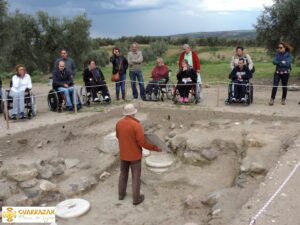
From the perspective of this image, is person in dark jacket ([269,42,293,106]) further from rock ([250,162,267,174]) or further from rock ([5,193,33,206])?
rock ([5,193,33,206])

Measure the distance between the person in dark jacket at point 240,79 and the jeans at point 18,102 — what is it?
594 centimetres

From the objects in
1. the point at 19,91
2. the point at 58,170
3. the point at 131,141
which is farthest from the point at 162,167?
the point at 19,91

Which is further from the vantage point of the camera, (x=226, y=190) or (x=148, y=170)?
(x=148, y=170)

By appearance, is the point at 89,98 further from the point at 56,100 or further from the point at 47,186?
the point at 47,186

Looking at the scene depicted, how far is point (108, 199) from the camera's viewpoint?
7.48 meters

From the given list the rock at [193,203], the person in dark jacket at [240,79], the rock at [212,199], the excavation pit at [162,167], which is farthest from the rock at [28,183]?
the person in dark jacket at [240,79]

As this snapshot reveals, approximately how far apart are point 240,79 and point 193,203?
544 cm

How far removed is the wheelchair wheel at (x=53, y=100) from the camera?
11.5 metres

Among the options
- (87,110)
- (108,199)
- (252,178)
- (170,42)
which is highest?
(170,42)

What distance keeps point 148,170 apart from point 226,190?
2.32 m

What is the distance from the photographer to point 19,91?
1087 centimetres

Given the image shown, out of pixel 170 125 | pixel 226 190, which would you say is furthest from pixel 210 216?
pixel 170 125

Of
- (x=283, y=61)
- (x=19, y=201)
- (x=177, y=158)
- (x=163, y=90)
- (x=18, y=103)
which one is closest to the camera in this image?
(x=19, y=201)

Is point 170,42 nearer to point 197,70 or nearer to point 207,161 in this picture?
point 197,70
